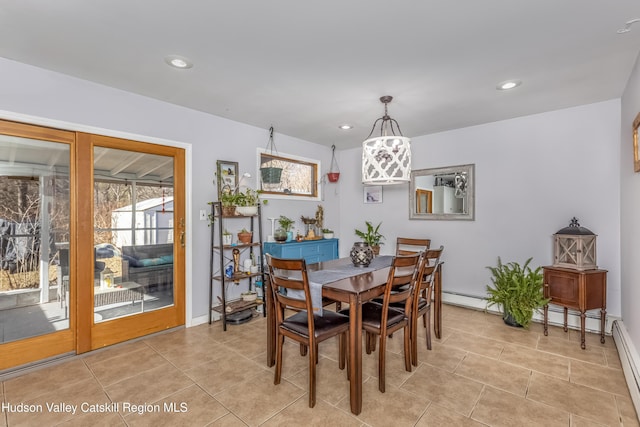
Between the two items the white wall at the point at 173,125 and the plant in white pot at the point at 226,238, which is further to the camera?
the plant in white pot at the point at 226,238

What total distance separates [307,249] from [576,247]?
3.05 m

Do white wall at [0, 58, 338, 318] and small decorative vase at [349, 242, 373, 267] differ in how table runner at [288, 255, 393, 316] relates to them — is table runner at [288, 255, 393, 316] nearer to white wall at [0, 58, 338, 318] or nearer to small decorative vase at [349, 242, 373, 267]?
small decorative vase at [349, 242, 373, 267]

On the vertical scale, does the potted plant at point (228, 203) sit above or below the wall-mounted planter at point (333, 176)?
below

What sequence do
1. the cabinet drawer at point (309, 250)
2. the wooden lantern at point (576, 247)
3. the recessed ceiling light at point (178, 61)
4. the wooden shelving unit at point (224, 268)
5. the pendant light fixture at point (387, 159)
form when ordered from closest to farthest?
the recessed ceiling light at point (178, 61) → the pendant light fixture at point (387, 159) → the wooden lantern at point (576, 247) → the wooden shelving unit at point (224, 268) → the cabinet drawer at point (309, 250)

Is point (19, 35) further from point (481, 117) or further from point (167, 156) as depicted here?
point (481, 117)

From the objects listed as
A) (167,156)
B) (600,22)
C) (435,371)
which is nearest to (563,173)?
(600,22)

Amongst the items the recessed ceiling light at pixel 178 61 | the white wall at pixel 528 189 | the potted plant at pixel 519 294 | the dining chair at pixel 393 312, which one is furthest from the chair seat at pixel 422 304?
the recessed ceiling light at pixel 178 61

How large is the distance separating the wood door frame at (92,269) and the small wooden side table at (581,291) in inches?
153

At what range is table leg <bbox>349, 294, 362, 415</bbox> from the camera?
1938mm

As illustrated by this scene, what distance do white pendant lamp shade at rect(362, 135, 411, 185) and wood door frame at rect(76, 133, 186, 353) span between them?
2086 mm

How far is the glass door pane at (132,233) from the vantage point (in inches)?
115

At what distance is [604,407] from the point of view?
6.54 feet

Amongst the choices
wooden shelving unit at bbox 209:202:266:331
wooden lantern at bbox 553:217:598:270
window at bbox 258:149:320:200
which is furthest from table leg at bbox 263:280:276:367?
wooden lantern at bbox 553:217:598:270

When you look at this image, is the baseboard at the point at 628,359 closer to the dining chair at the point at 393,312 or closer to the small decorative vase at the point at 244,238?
the dining chair at the point at 393,312
